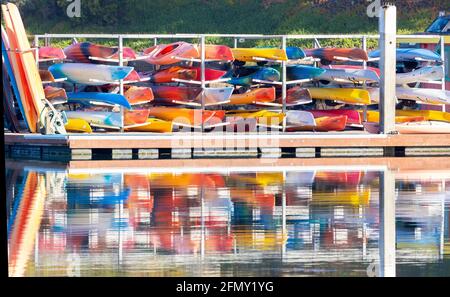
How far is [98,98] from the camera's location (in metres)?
22.6

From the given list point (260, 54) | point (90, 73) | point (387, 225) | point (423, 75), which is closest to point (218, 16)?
point (260, 54)

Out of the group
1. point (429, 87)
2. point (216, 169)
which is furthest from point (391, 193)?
point (429, 87)

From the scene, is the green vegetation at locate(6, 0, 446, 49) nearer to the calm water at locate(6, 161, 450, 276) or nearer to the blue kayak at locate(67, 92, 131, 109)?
the blue kayak at locate(67, 92, 131, 109)

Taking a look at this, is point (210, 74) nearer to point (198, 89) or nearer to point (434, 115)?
point (198, 89)

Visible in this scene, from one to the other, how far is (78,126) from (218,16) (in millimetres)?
13579

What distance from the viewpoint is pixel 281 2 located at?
118ft

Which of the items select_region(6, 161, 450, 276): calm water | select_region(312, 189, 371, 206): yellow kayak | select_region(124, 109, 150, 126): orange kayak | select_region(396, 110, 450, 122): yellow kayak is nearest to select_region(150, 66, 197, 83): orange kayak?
select_region(124, 109, 150, 126): orange kayak

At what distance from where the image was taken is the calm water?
10.9 m

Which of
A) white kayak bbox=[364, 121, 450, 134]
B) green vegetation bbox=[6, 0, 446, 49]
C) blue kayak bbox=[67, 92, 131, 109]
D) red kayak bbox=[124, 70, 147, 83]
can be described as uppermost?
green vegetation bbox=[6, 0, 446, 49]

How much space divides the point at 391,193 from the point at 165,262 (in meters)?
5.98

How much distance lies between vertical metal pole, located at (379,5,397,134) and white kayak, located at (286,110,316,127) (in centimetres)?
160

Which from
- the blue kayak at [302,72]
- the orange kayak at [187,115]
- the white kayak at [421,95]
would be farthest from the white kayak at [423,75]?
the orange kayak at [187,115]
